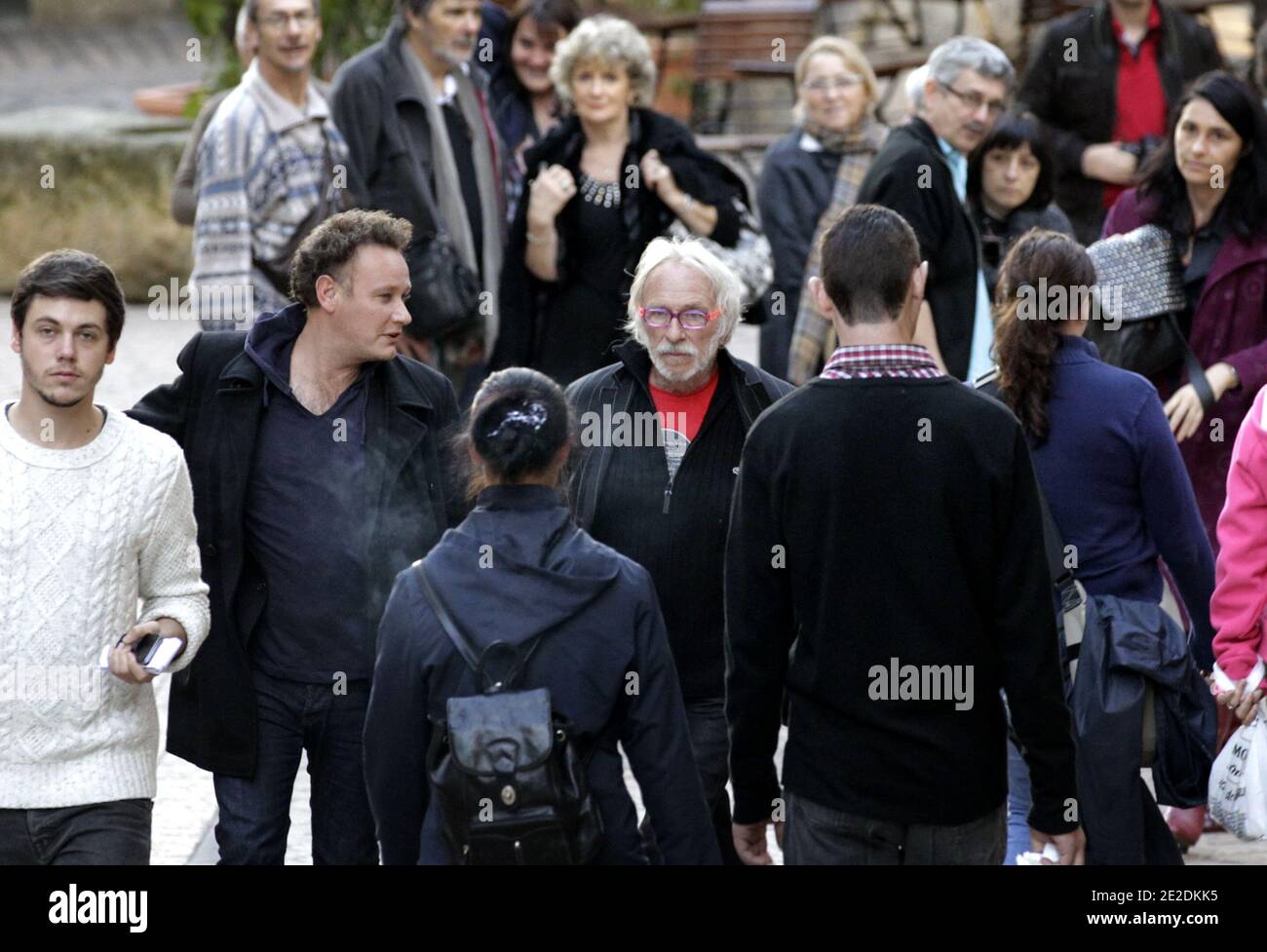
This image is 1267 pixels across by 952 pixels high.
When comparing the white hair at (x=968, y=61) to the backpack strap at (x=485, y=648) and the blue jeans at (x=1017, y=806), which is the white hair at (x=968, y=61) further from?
the backpack strap at (x=485, y=648)

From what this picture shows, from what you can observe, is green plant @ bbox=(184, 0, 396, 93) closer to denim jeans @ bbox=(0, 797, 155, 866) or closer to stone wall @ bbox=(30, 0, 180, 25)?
denim jeans @ bbox=(0, 797, 155, 866)

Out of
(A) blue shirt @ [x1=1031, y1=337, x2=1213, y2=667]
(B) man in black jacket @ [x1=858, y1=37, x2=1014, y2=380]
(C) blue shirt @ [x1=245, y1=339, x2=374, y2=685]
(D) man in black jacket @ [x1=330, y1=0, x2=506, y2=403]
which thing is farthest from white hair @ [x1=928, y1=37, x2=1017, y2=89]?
(C) blue shirt @ [x1=245, y1=339, x2=374, y2=685]

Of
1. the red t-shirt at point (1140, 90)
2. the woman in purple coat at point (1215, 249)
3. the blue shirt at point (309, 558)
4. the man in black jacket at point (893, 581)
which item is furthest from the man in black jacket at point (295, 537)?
the red t-shirt at point (1140, 90)

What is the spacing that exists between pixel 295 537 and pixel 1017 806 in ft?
5.75

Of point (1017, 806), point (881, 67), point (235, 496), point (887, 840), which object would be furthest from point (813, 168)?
point (881, 67)

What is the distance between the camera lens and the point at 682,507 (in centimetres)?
480

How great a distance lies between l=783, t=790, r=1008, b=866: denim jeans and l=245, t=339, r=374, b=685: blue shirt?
113cm

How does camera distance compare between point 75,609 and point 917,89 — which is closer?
point 75,609

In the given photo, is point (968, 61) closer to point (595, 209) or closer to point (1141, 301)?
point (1141, 301)

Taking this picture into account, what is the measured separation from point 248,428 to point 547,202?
247cm

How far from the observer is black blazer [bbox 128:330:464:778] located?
15.1 feet

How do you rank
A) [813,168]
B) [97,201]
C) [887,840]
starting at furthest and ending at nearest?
[97,201] < [813,168] < [887,840]

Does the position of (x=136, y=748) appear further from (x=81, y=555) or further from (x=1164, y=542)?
(x=1164, y=542)

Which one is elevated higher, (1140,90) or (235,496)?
(1140,90)
